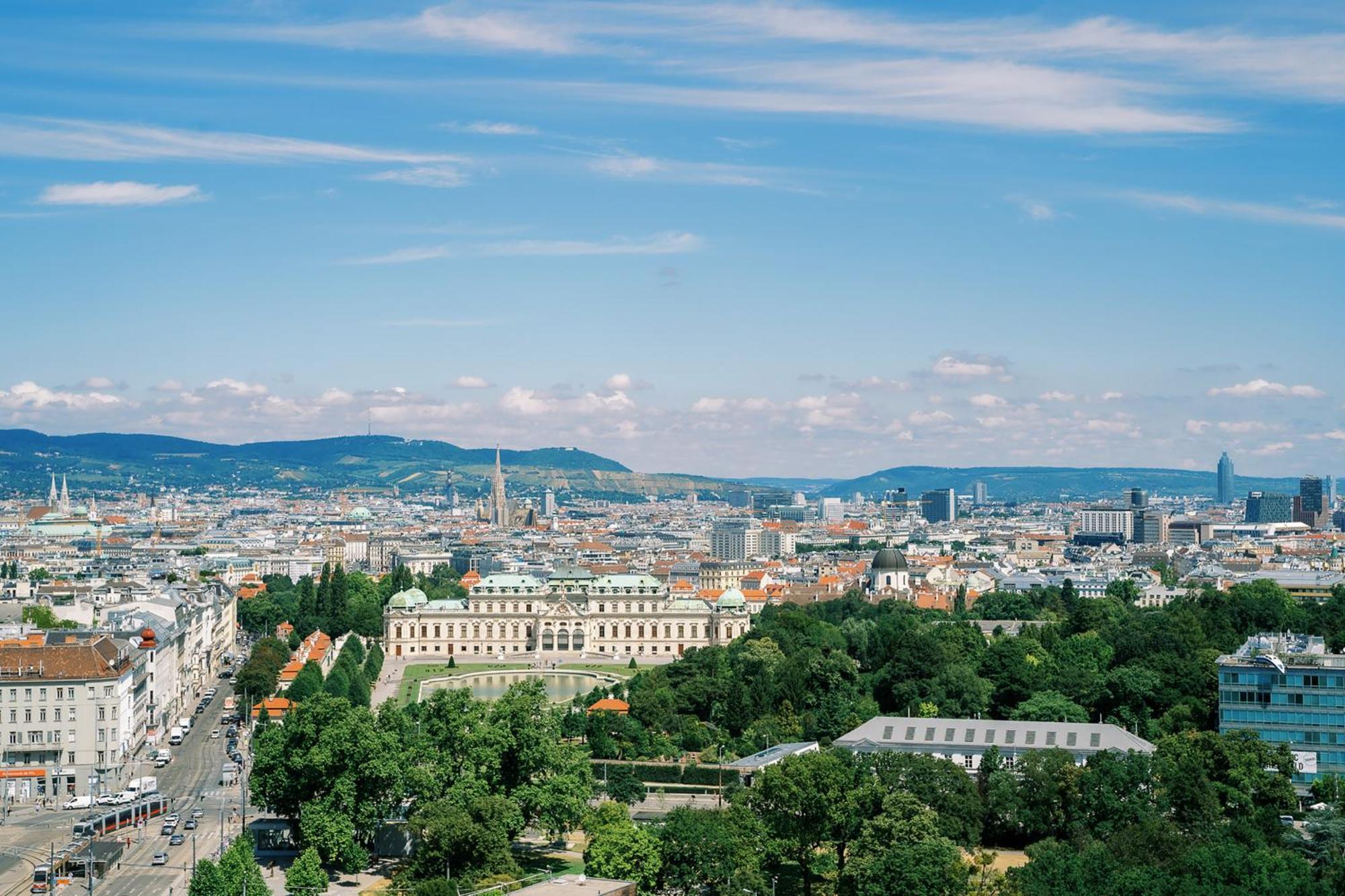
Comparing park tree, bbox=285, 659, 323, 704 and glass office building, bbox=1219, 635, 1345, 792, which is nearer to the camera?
glass office building, bbox=1219, 635, 1345, 792

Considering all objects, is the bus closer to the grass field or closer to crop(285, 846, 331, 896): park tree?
crop(285, 846, 331, 896): park tree

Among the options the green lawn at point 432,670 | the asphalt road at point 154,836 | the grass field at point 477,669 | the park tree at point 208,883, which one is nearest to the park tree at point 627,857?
the park tree at point 208,883

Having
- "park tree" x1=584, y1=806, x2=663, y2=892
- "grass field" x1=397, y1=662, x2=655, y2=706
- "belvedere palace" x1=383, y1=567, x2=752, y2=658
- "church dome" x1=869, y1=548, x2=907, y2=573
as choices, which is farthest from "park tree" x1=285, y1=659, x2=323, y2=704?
"church dome" x1=869, y1=548, x2=907, y2=573

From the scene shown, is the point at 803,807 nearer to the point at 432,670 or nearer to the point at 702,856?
the point at 702,856

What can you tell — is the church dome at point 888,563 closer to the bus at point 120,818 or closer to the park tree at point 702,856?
the bus at point 120,818

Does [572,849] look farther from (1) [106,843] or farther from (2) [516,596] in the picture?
(2) [516,596]

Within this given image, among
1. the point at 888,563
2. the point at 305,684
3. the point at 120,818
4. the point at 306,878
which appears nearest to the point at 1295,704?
the point at 306,878

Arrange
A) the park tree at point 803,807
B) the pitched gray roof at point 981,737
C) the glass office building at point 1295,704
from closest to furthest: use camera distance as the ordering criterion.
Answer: the park tree at point 803,807 < the glass office building at point 1295,704 < the pitched gray roof at point 981,737
